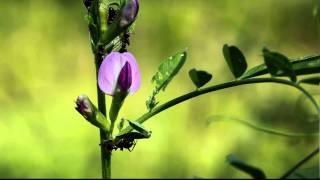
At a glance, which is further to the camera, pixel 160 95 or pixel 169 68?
pixel 160 95

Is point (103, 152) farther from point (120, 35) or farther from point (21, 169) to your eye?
point (21, 169)

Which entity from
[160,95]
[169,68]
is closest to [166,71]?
[169,68]

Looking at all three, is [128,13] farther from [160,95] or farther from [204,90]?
[160,95]

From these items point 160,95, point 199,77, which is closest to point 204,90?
point 199,77

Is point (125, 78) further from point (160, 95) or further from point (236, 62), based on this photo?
point (160, 95)

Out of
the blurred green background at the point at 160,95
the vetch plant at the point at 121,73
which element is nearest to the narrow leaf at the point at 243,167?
the vetch plant at the point at 121,73

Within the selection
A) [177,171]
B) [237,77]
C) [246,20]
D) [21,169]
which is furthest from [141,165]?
[237,77]

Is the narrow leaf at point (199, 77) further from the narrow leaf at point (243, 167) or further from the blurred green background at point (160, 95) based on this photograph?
the blurred green background at point (160, 95)
